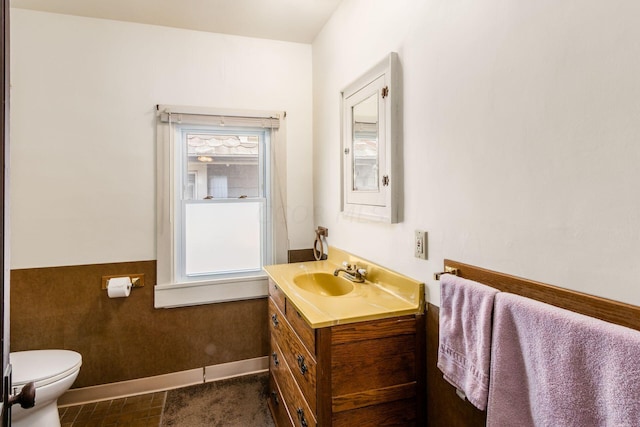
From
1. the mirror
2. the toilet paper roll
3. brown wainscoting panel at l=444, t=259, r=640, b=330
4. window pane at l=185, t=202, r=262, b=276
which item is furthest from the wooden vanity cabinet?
the toilet paper roll

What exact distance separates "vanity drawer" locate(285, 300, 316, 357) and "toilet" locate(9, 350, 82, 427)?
48.7 inches

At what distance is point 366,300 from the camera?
1474 mm

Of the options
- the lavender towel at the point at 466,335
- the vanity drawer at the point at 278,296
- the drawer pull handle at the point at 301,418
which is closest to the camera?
the lavender towel at the point at 466,335

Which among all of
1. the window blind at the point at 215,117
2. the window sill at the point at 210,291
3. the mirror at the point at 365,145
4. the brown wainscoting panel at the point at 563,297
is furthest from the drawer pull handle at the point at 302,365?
the window blind at the point at 215,117

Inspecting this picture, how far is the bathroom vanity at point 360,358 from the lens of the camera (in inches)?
49.2

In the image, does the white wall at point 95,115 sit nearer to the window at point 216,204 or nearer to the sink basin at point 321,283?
the window at point 216,204

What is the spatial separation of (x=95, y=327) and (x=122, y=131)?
1331 millimetres

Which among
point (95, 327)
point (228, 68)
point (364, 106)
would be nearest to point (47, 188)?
point (95, 327)

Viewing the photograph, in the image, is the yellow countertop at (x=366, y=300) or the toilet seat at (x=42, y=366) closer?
the yellow countertop at (x=366, y=300)

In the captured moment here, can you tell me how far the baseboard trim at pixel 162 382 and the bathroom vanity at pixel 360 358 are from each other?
1039mm

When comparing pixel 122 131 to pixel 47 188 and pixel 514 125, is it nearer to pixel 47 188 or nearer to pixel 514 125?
pixel 47 188

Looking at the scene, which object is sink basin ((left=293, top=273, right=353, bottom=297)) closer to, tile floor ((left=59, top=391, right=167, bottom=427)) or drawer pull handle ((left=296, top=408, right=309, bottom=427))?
drawer pull handle ((left=296, top=408, right=309, bottom=427))

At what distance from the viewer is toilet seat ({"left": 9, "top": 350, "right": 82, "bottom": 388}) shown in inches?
65.6

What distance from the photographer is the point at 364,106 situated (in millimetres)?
1800
